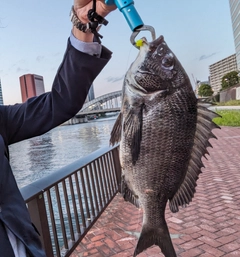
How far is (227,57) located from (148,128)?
90542 millimetres

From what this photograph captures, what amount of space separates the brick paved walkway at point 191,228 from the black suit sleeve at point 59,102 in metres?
2.24

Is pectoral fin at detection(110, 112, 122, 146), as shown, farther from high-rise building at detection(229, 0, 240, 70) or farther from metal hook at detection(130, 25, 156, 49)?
high-rise building at detection(229, 0, 240, 70)

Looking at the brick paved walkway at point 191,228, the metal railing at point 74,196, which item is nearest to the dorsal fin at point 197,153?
the metal railing at point 74,196

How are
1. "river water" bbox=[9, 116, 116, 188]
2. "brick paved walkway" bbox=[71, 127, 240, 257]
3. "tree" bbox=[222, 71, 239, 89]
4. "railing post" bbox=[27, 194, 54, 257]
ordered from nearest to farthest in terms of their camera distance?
1. "railing post" bbox=[27, 194, 54, 257]
2. "brick paved walkway" bbox=[71, 127, 240, 257]
3. "river water" bbox=[9, 116, 116, 188]
4. "tree" bbox=[222, 71, 239, 89]

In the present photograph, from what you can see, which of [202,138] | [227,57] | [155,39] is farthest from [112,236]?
[227,57]

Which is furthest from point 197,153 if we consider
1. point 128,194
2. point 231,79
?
Answer: point 231,79

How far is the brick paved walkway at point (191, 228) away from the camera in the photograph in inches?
119

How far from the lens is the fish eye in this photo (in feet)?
3.73

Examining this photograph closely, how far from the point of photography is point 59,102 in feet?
4.22

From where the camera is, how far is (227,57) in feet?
272

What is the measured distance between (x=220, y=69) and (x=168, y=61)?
308 ft

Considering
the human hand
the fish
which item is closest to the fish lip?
the fish

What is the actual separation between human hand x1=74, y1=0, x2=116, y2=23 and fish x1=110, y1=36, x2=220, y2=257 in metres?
0.20

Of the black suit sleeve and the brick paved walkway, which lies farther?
the brick paved walkway
